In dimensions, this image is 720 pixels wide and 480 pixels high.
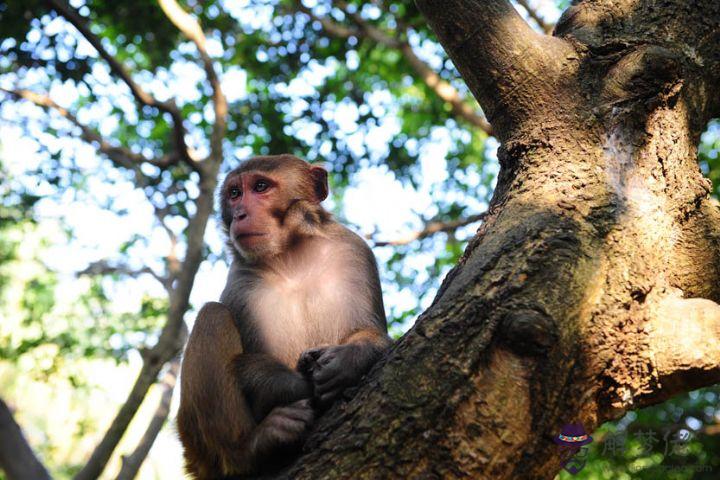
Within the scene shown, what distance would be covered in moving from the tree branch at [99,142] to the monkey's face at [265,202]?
368cm

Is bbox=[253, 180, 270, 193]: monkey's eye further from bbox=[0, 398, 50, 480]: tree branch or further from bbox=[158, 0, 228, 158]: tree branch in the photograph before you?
bbox=[158, 0, 228, 158]: tree branch

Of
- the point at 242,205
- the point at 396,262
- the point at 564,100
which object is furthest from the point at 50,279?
the point at 564,100

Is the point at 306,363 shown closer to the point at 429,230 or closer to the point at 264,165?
the point at 264,165

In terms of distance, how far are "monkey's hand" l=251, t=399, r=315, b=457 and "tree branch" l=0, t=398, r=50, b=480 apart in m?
1.52

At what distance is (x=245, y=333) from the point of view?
3.61 m

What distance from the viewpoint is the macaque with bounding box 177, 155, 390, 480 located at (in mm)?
3000

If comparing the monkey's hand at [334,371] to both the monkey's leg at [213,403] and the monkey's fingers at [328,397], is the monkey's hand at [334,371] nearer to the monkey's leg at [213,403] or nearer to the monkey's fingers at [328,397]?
the monkey's fingers at [328,397]

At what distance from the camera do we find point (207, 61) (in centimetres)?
718

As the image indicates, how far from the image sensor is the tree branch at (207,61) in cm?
702

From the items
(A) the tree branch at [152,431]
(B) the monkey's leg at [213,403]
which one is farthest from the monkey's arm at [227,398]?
(A) the tree branch at [152,431]

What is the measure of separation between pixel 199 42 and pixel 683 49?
5256mm

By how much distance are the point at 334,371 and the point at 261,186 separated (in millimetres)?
1680

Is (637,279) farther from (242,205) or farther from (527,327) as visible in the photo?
(242,205)

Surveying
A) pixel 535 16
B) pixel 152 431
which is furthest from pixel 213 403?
pixel 535 16
